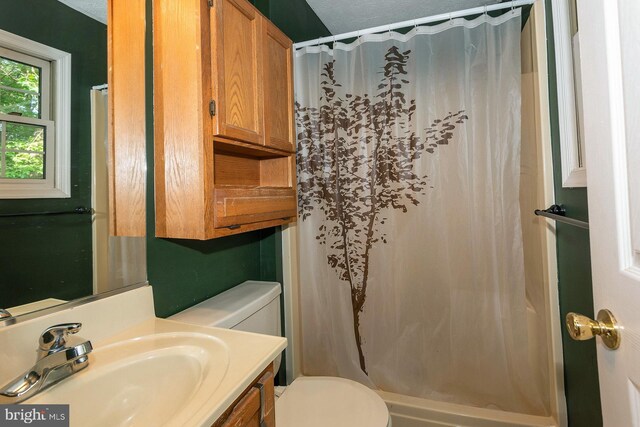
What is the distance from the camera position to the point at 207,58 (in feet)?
3.36

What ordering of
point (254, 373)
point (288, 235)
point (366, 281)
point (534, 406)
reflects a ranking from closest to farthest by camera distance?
point (254, 373) < point (534, 406) < point (366, 281) < point (288, 235)

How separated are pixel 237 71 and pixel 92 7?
438 mm

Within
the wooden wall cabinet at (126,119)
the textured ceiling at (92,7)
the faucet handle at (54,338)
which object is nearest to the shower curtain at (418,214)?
the wooden wall cabinet at (126,119)

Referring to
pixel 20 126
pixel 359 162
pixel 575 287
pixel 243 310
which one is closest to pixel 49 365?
pixel 20 126

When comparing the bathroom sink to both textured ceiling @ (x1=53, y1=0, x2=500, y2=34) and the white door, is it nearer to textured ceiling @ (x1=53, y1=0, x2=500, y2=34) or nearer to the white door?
the white door

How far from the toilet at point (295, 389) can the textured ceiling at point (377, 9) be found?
69.1 inches

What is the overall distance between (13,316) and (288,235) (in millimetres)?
1146

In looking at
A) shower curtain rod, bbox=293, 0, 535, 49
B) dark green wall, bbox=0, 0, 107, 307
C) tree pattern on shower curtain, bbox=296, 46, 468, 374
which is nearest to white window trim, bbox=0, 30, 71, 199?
dark green wall, bbox=0, 0, 107, 307

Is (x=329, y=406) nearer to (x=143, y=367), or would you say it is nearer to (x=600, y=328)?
(x=143, y=367)

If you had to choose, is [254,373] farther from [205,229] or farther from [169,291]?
[169,291]

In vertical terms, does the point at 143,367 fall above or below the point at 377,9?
below

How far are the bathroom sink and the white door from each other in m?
0.72

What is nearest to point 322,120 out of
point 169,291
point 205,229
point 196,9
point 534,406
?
point 196,9

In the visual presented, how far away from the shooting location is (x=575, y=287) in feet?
3.88
